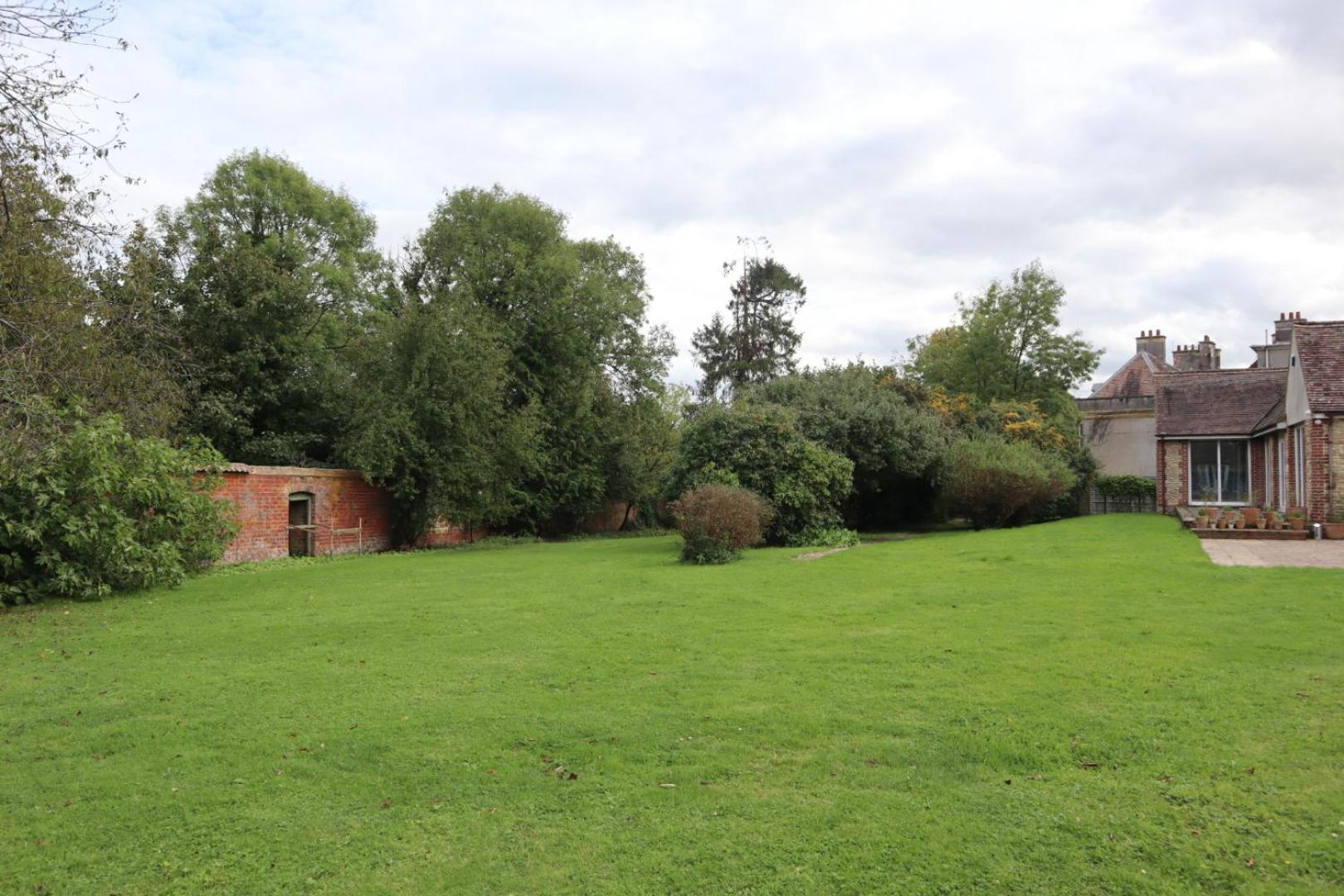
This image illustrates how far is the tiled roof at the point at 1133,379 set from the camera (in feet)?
138

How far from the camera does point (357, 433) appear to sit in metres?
23.5

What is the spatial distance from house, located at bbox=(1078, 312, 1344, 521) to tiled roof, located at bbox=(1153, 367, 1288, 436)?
3 centimetres

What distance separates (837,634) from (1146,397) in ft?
113

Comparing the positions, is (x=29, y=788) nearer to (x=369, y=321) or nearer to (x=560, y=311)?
(x=560, y=311)

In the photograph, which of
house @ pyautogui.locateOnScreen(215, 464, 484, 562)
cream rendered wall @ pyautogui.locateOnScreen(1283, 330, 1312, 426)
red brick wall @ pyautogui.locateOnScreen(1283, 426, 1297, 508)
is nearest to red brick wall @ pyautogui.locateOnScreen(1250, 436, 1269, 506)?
cream rendered wall @ pyautogui.locateOnScreen(1283, 330, 1312, 426)

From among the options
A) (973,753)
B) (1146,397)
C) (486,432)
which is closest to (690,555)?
(486,432)

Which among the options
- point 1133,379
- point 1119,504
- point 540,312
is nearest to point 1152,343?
point 1133,379

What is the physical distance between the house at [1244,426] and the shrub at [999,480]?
3477 millimetres

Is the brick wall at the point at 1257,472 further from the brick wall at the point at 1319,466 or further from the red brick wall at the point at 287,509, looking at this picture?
the red brick wall at the point at 287,509

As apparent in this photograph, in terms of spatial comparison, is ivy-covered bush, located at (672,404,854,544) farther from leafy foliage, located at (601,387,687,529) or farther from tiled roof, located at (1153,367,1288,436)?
tiled roof, located at (1153,367,1288,436)

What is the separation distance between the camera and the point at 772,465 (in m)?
22.9

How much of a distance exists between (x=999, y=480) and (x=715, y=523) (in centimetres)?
1203

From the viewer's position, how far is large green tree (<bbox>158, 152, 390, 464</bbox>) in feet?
79.8

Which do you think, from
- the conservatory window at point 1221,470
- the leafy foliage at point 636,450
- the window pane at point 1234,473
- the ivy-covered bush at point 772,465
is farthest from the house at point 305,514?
the window pane at point 1234,473
